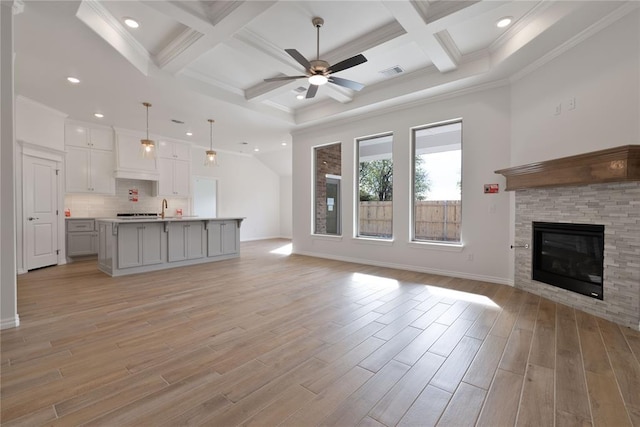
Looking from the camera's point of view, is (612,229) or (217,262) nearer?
(612,229)

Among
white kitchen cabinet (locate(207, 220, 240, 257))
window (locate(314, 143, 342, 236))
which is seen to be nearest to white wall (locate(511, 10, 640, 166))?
window (locate(314, 143, 342, 236))

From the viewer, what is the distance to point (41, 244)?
214 inches

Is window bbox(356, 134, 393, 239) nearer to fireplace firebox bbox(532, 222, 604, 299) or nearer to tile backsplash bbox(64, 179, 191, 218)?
fireplace firebox bbox(532, 222, 604, 299)

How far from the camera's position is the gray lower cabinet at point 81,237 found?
623cm

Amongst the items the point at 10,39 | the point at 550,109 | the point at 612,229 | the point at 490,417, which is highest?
the point at 10,39

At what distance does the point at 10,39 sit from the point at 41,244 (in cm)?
424

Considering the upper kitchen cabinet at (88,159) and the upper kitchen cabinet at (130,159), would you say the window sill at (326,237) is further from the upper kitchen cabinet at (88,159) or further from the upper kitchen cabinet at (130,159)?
the upper kitchen cabinet at (88,159)

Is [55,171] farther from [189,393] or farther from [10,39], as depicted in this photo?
[189,393]

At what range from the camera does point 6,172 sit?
2.73 meters

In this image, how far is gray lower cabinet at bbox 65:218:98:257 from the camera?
6230 mm

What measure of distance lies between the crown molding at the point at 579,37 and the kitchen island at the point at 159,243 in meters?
5.91

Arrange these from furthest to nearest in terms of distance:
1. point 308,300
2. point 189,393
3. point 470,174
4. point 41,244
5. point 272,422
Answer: point 41,244 → point 470,174 → point 308,300 → point 189,393 → point 272,422

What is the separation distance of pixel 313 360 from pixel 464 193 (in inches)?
152

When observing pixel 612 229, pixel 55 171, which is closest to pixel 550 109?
pixel 612 229
